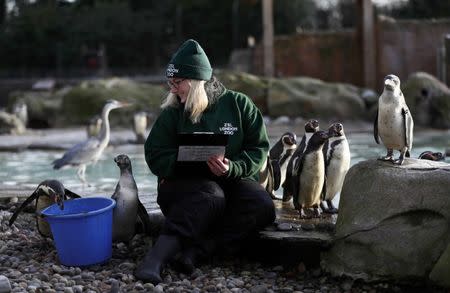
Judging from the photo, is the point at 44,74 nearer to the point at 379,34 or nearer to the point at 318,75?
the point at 318,75

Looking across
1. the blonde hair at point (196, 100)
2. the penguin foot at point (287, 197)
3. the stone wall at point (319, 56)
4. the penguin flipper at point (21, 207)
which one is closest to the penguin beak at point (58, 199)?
the penguin flipper at point (21, 207)

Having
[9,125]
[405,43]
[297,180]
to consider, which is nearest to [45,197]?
[297,180]

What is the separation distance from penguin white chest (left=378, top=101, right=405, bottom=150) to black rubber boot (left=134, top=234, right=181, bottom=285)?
1414mm

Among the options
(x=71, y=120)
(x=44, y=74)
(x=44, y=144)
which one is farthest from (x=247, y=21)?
(x=44, y=144)

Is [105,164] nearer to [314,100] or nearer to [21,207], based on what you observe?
[21,207]

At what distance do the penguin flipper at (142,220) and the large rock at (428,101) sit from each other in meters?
9.32

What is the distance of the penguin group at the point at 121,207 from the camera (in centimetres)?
441

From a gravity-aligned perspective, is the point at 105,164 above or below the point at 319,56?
below

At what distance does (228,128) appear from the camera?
163 inches

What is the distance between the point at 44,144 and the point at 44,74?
1589cm

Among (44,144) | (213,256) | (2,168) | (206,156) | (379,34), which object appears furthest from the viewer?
(379,34)

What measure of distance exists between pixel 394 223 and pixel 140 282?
1449 millimetres

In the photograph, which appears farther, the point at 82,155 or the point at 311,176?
the point at 82,155

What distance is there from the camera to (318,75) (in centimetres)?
1722
